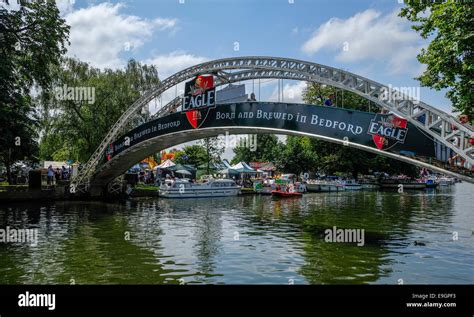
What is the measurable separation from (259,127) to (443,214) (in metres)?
16.2

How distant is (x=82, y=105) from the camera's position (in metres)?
46.9

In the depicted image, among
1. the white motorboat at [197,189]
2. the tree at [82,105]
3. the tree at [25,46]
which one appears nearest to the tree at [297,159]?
the white motorboat at [197,189]

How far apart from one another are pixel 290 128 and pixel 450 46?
384 inches

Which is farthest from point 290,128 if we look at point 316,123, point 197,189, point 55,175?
point 55,175

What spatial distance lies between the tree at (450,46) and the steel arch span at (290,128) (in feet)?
7.91

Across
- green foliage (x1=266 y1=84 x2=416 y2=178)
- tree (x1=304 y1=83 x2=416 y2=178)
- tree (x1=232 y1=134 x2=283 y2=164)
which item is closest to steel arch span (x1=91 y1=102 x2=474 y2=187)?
green foliage (x1=266 y1=84 x2=416 y2=178)

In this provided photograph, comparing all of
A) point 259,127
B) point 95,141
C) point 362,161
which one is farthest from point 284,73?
point 362,161

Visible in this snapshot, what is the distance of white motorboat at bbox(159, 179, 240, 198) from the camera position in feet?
141

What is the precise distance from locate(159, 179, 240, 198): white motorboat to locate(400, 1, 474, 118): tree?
28.7m

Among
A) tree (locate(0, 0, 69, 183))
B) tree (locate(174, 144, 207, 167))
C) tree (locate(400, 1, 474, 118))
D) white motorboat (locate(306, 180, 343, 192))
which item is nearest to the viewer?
tree (locate(400, 1, 474, 118))

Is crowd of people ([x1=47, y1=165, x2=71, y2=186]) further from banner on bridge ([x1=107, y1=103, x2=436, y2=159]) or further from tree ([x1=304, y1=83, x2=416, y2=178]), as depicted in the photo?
tree ([x1=304, y1=83, x2=416, y2=178])

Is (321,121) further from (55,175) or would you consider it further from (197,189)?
(55,175)

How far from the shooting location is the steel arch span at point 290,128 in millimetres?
19797

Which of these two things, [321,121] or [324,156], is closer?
[321,121]
